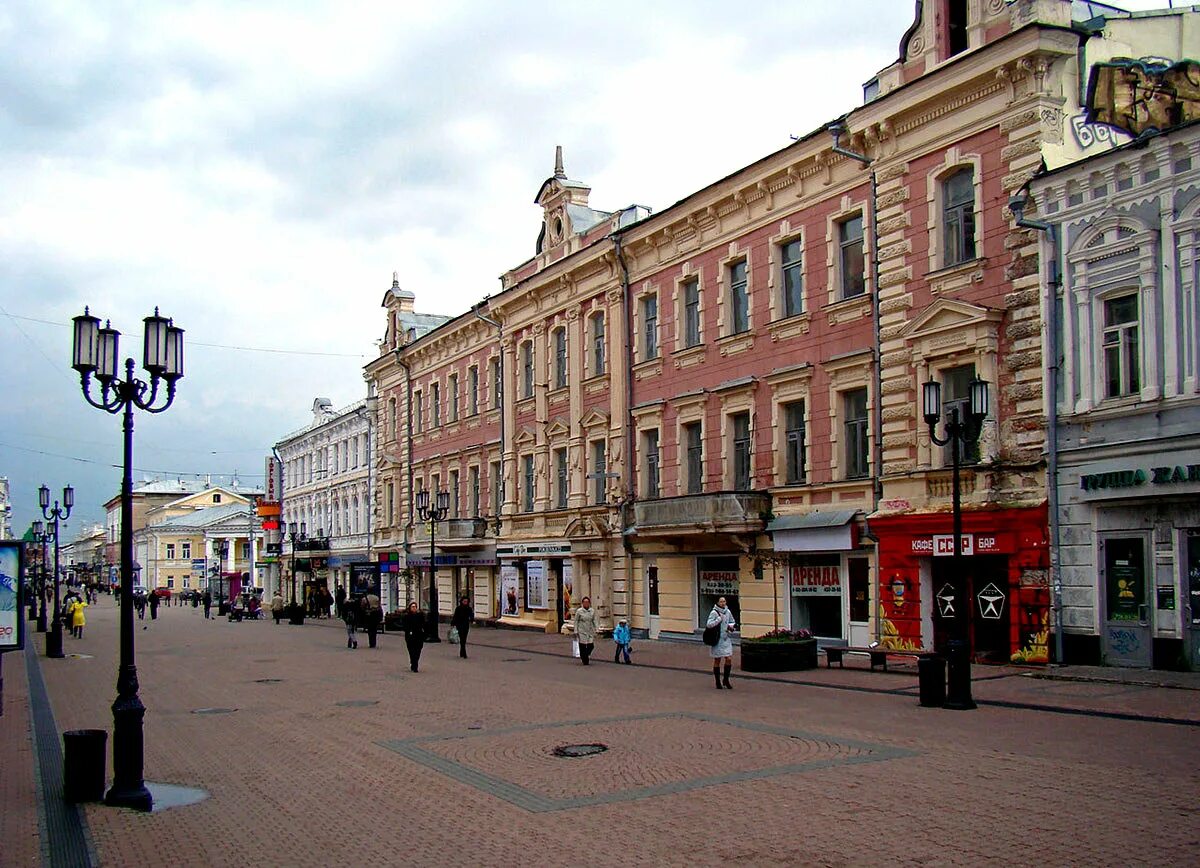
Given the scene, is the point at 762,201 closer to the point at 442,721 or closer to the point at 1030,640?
the point at 1030,640

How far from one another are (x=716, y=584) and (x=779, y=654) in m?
7.88

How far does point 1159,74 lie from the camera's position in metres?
23.0

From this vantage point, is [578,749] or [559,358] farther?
[559,358]

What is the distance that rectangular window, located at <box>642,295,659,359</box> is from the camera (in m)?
33.7

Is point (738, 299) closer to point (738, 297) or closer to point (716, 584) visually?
point (738, 297)

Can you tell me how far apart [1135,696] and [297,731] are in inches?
476

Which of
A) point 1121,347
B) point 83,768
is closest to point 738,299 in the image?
point 1121,347

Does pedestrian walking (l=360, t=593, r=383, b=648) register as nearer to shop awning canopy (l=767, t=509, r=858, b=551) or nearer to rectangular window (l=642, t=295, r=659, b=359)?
rectangular window (l=642, t=295, r=659, b=359)

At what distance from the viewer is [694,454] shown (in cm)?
3188

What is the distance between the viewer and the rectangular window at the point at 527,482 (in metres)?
41.8

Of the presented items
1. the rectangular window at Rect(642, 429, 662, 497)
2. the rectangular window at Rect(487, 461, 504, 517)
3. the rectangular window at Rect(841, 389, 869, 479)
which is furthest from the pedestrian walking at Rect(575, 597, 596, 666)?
the rectangular window at Rect(487, 461, 504, 517)

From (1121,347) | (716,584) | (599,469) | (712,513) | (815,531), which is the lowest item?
(716,584)

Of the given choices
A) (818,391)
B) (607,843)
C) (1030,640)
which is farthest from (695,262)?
(607,843)

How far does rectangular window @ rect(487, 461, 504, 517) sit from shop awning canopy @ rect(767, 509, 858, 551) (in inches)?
696
